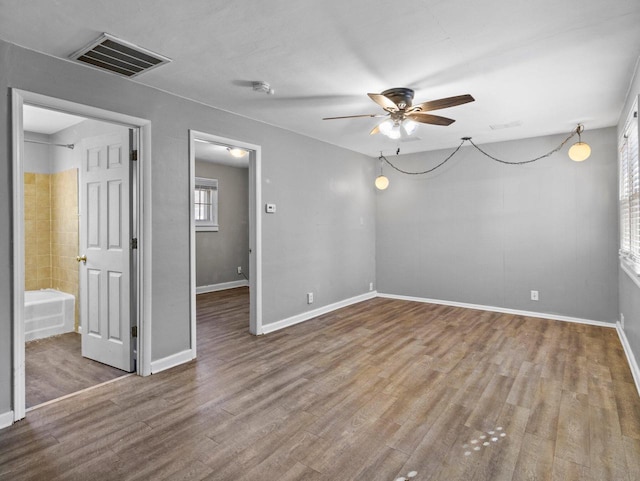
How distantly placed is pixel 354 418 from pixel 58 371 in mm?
2722

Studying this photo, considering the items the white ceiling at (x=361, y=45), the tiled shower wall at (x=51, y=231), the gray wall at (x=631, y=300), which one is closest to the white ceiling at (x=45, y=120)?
the tiled shower wall at (x=51, y=231)

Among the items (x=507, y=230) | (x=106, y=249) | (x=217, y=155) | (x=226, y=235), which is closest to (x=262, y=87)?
(x=106, y=249)

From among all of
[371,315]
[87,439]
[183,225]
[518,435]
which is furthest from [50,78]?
[371,315]

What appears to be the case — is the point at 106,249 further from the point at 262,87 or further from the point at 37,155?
the point at 37,155

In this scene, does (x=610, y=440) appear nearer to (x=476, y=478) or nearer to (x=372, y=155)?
(x=476, y=478)

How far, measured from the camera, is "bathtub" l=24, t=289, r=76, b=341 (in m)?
4.07

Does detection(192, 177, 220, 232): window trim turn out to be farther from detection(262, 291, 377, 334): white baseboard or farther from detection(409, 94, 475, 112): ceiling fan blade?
detection(409, 94, 475, 112): ceiling fan blade

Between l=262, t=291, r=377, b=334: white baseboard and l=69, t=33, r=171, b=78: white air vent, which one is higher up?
l=69, t=33, r=171, b=78: white air vent

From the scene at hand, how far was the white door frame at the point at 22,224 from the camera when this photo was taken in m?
2.38

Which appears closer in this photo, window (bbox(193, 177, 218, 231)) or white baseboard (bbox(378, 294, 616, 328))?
white baseboard (bbox(378, 294, 616, 328))

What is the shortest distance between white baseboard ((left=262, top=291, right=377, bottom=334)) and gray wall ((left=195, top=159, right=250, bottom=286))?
2.76 metres

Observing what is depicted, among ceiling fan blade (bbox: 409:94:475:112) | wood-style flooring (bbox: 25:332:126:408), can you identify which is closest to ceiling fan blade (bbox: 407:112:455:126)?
ceiling fan blade (bbox: 409:94:475:112)

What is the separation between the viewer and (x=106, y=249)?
11.0 feet

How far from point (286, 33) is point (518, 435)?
2946mm
